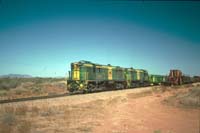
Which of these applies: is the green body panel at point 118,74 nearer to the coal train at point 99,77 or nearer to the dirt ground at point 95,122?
the coal train at point 99,77

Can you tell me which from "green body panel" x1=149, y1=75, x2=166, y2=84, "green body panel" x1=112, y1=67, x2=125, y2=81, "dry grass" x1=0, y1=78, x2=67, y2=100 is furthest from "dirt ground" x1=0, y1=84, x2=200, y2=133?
"green body panel" x1=149, y1=75, x2=166, y2=84

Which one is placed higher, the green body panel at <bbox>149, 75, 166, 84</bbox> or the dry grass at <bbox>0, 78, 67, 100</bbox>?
the green body panel at <bbox>149, 75, 166, 84</bbox>

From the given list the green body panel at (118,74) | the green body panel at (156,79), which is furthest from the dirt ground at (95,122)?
the green body panel at (156,79)

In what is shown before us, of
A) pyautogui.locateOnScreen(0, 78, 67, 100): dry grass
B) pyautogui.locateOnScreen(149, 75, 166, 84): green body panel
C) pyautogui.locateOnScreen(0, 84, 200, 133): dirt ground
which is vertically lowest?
pyautogui.locateOnScreen(0, 84, 200, 133): dirt ground

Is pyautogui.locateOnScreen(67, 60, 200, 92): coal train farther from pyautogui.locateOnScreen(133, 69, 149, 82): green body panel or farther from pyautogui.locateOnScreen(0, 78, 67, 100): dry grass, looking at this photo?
pyautogui.locateOnScreen(0, 78, 67, 100): dry grass

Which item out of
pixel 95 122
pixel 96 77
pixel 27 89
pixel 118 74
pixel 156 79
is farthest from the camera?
pixel 156 79

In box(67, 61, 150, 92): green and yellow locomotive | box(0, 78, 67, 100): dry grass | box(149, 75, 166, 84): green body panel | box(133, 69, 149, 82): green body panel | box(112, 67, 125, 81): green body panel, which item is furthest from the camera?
box(149, 75, 166, 84): green body panel

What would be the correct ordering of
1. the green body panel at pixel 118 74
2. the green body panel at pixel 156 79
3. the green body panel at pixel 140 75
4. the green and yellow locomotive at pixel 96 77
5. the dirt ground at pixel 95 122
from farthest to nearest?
the green body panel at pixel 156 79 → the green body panel at pixel 140 75 → the green body panel at pixel 118 74 → the green and yellow locomotive at pixel 96 77 → the dirt ground at pixel 95 122

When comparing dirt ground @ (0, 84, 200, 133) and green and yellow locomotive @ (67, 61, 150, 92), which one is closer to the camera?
dirt ground @ (0, 84, 200, 133)

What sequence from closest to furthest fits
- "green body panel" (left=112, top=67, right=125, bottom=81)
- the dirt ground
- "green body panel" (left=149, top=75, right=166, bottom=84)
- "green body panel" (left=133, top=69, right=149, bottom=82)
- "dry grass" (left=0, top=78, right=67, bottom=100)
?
the dirt ground
"dry grass" (left=0, top=78, right=67, bottom=100)
"green body panel" (left=112, top=67, right=125, bottom=81)
"green body panel" (left=133, top=69, right=149, bottom=82)
"green body panel" (left=149, top=75, right=166, bottom=84)

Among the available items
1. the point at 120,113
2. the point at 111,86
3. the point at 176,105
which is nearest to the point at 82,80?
the point at 111,86

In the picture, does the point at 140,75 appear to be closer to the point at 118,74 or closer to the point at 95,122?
the point at 118,74

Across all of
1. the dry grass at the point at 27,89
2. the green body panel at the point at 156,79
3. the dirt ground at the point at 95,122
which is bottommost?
the dirt ground at the point at 95,122

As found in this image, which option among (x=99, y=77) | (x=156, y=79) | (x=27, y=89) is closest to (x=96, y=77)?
(x=99, y=77)
